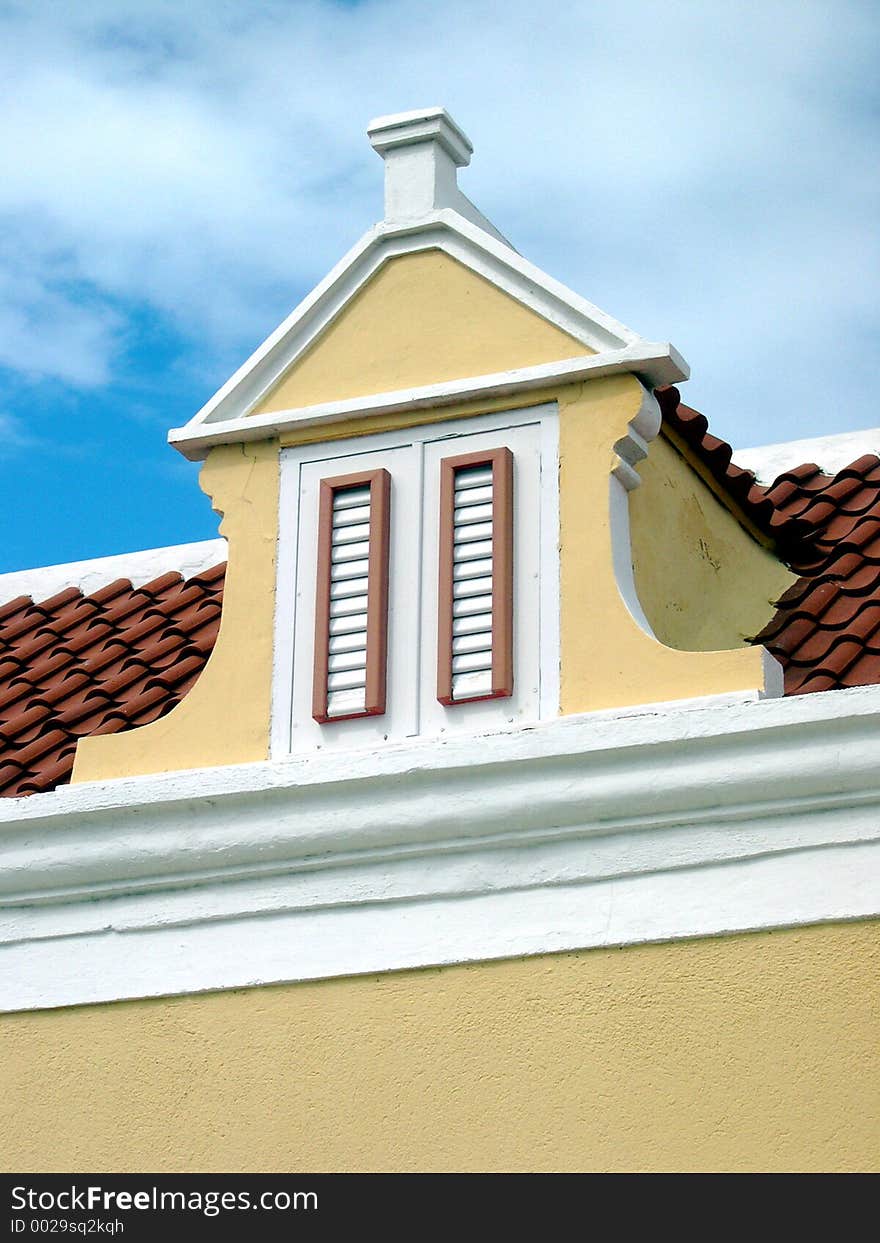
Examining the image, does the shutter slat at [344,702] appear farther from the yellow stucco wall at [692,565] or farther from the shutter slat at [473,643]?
the yellow stucco wall at [692,565]

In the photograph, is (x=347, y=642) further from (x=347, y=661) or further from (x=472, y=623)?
(x=472, y=623)

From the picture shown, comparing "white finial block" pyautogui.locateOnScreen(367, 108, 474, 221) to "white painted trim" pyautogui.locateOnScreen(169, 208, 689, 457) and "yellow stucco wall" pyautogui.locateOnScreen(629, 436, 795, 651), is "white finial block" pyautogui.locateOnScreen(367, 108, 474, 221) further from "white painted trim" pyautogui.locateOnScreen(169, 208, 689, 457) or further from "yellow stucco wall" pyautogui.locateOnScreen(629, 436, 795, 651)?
"yellow stucco wall" pyautogui.locateOnScreen(629, 436, 795, 651)

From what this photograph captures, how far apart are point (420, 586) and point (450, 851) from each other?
882mm

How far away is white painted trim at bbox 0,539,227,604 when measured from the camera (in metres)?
8.41

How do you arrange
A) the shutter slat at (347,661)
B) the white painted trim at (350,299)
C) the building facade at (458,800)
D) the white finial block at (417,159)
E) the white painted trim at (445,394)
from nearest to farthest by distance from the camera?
1. the building facade at (458,800)
2. the white painted trim at (445,394)
3. the shutter slat at (347,661)
4. the white painted trim at (350,299)
5. the white finial block at (417,159)

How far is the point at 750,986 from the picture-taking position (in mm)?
5266

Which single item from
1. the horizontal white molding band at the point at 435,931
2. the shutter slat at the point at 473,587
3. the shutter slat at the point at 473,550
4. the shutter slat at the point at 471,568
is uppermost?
the shutter slat at the point at 473,550

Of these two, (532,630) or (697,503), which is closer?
(532,630)

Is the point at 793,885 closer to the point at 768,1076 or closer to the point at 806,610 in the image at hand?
the point at 768,1076

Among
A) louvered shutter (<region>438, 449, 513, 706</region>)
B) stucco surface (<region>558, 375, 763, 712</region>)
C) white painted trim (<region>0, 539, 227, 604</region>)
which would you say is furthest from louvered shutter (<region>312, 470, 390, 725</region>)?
white painted trim (<region>0, 539, 227, 604</region>)

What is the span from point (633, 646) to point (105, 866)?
1.79m

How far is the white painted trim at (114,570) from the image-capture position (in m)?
8.41

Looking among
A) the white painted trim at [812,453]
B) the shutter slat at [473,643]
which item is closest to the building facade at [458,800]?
the shutter slat at [473,643]
